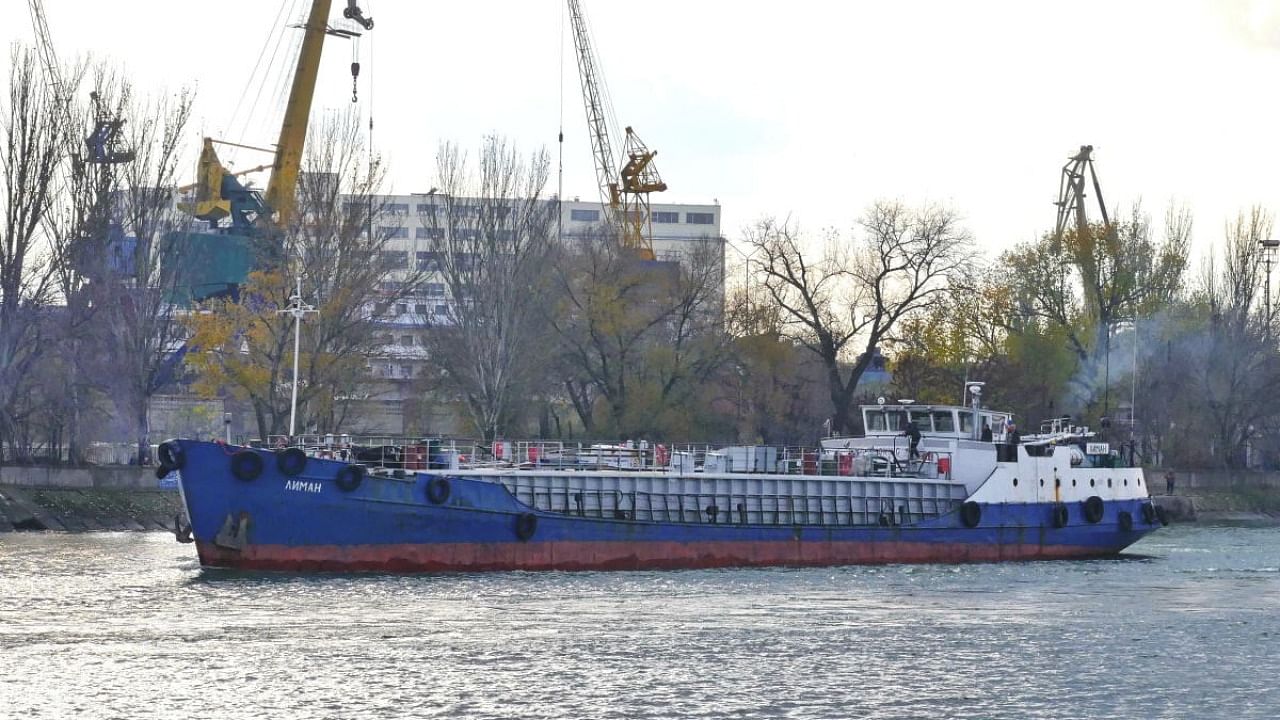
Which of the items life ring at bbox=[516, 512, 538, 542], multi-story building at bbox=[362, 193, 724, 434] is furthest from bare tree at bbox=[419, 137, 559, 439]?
life ring at bbox=[516, 512, 538, 542]

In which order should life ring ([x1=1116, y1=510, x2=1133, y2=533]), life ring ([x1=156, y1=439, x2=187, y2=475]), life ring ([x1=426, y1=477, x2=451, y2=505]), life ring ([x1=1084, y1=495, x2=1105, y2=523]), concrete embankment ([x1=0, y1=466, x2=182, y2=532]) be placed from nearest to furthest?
life ring ([x1=156, y1=439, x2=187, y2=475]), life ring ([x1=426, y1=477, x2=451, y2=505]), life ring ([x1=1084, y1=495, x2=1105, y2=523]), life ring ([x1=1116, y1=510, x2=1133, y2=533]), concrete embankment ([x1=0, y1=466, x2=182, y2=532])

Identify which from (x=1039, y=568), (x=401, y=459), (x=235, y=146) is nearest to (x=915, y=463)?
(x=1039, y=568)

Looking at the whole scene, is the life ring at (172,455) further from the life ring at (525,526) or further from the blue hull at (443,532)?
the life ring at (525,526)

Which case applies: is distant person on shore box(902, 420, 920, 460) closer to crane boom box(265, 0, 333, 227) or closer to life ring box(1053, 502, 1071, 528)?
life ring box(1053, 502, 1071, 528)

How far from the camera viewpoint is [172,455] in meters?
44.8

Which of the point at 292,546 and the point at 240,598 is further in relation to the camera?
the point at 292,546

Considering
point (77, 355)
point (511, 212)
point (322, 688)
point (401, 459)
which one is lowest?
point (322, 688)

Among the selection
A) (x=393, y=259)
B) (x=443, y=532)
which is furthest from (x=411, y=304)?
(x=443, y=532)

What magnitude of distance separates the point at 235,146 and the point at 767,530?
47779mm

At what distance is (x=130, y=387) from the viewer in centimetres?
7200

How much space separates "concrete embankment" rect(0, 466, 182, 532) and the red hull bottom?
Answer: 22702 millimetres

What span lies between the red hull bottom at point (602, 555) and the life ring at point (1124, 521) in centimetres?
79

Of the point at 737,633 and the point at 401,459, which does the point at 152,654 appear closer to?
the point at 737,633

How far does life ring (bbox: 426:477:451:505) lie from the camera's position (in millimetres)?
46406
